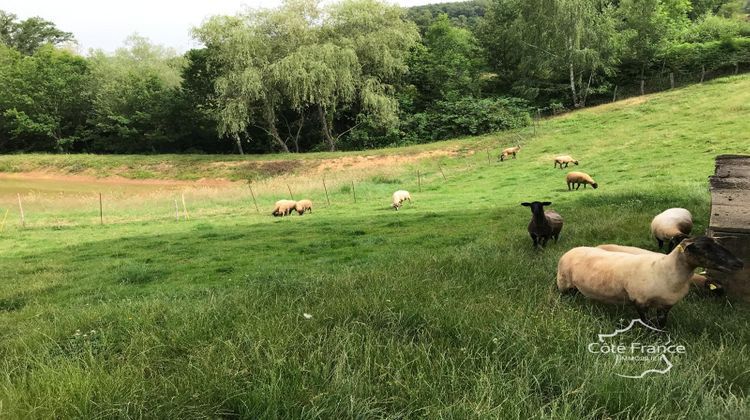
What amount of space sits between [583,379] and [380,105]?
44429 mm

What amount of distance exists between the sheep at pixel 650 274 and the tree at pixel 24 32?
110 metres

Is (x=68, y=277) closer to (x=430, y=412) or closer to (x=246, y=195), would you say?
(x=430, y=412)

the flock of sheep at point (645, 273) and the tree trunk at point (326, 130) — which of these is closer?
the flock of sheep at point (645, 273)

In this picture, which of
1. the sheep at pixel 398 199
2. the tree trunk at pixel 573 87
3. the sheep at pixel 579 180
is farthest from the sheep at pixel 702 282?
the tree trunk at pixel 573 87

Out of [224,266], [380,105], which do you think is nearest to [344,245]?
[224,266]

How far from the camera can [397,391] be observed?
3.30 metres

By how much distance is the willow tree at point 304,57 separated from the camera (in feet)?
139

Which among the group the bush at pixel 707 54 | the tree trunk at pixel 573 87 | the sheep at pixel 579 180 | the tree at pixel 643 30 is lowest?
the sheep at pixel 579 180

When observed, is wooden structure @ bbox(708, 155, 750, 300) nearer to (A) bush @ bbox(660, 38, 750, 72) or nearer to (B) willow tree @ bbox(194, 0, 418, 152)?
(B) willow tree @ bbox(194, 0, 418, 152)

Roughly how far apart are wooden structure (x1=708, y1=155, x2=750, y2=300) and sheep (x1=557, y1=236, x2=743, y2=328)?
46.5 inches

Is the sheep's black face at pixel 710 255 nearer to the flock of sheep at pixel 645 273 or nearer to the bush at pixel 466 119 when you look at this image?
the flock of sheep at pixel 645 273

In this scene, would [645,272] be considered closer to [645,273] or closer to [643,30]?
[645,273]

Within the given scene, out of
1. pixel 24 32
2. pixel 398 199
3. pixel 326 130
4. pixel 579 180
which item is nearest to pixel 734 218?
pixel 579 180

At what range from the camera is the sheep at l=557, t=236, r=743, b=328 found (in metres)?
4.15
